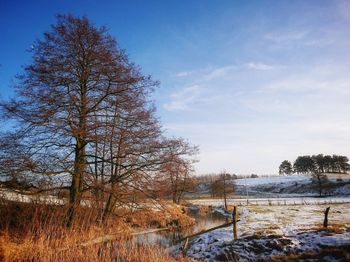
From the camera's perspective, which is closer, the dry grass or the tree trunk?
the dry grass

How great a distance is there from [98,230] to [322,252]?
10.4 m

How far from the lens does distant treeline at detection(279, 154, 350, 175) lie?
352 ft

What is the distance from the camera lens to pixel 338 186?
69500 millimetres

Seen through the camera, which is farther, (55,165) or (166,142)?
(166,142)

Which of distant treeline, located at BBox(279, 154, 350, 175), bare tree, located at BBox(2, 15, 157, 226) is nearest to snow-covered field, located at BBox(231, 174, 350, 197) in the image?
distant treeline, located at BBox(279, 154, 350, 175)

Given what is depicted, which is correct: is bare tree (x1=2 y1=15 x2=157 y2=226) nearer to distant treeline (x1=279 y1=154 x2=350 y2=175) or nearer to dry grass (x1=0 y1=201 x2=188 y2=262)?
dry grass (x1=0 y1=201 x2=188 y2=262)

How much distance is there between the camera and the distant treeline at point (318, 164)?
107 metres

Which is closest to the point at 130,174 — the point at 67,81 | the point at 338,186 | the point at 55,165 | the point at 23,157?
the point at 55,165

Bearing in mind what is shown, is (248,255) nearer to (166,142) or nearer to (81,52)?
(166,142)

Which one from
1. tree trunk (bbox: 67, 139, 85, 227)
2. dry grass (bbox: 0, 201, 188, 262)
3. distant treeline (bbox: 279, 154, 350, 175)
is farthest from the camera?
distant treeline (bbox: 279, 154, 350, 175)

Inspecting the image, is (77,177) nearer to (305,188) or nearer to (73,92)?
(73,92)

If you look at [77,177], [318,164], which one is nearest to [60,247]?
[77,177]

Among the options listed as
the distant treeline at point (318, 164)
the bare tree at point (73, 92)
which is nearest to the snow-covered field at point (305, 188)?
the distant treeline at point (318, 164)

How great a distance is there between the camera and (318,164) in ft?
366
